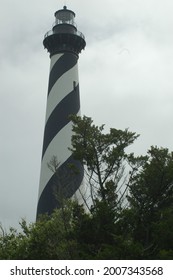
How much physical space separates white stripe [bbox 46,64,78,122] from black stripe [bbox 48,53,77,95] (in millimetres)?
249

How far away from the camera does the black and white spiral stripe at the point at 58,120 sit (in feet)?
79.7

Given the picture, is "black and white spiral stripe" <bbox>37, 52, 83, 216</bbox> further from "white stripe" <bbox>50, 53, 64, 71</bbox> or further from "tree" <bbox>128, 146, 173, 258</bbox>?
"tree" <bbox>128, 146, 173, 258</bbox>

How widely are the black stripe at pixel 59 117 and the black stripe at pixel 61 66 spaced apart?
137cm

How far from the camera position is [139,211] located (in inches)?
537

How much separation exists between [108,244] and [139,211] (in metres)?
1.51

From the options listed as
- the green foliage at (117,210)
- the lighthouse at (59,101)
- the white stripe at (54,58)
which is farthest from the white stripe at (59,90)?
the green foliage at (117,210)

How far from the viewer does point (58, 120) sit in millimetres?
25672

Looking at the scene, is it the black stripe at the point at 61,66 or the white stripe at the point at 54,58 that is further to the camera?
the white stripe at the point at 54,58

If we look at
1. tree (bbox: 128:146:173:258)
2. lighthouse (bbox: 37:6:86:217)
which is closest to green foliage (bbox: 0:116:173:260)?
tree (bbox: 128:146:173:258)

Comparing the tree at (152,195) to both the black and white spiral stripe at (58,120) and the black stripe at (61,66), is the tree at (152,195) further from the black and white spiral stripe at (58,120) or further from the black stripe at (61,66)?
the black stripe at (61,66)

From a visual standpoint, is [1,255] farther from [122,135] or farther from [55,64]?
[55,64]

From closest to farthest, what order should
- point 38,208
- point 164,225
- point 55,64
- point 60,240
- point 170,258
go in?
point 170,258 < point 164,225 < point 60,240 < point 38,208 < point 55,64

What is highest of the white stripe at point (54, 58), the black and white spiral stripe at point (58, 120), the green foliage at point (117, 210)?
the white stripe at point (54, 58)

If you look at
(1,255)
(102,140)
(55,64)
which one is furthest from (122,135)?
(55,64)
